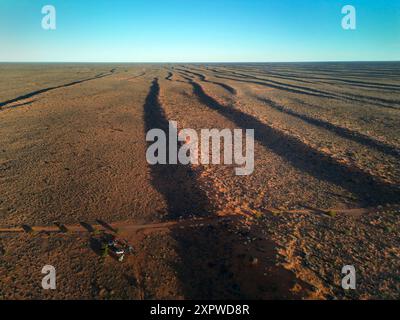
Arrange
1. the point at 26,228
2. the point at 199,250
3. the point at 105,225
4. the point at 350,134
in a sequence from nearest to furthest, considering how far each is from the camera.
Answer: the point at 199,250, the point at 26,228, the point at 105,225, the point at 350,134

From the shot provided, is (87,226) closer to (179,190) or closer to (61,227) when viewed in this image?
(61,227)

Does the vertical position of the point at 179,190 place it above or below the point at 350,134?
below

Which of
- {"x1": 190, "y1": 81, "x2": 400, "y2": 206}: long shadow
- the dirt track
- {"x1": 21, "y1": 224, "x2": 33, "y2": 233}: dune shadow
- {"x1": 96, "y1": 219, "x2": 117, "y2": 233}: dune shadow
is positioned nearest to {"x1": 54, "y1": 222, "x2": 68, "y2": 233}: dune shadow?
the dirt track

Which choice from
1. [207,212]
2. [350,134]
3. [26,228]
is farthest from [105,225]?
[350,134]

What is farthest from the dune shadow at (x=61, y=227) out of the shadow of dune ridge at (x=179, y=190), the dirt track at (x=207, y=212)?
the shadow of dune ridge at (x=179, y=190)

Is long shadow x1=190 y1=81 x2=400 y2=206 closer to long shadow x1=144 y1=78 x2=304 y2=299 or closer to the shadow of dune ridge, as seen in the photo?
the shadow of dune ridge

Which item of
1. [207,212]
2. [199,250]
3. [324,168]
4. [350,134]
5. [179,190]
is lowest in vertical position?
[199,250]

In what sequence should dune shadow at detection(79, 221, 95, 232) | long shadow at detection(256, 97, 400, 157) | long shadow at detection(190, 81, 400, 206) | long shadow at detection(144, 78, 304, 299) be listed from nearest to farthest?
long shadow at detection(144, 78, 304, 299)
dune shadow at detection(79, 221, 95, 232)
long shadow at detection(190, 81, 400, 206)
long shadow at detection(256, 97, 400, 157)

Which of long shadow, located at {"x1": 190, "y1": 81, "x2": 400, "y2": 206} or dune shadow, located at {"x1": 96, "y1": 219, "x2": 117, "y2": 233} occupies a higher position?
long shadow, located at {"x1": 190, "y1": 81, "x2": 400, "y2": 206}

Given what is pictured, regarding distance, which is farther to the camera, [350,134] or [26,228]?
[350,134]
